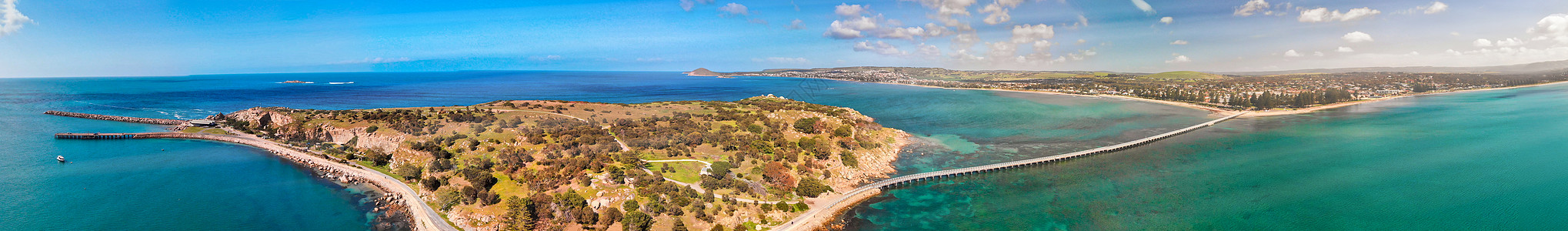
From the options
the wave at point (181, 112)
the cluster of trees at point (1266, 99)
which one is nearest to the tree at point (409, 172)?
the wave at point (181, 112)

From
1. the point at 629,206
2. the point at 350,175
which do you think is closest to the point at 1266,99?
the point at 629,206

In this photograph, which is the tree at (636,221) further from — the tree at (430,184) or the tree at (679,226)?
the tree at (430,184)

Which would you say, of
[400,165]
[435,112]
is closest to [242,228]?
[400,165]

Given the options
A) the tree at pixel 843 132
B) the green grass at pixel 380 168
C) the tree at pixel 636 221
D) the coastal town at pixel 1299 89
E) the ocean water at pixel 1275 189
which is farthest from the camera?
the coastal town at pixel 1299 89

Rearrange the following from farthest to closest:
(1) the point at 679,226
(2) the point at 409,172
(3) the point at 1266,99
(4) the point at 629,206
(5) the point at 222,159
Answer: (3) the point at 1266,99 < (5) the point at 222,159 < (2) the point at 409,172 < (4) the point at 629,206 < (1) the point at 679,226

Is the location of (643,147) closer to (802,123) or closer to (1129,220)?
(802,123)

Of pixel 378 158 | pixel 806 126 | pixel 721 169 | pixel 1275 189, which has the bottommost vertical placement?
pixel 1275 189

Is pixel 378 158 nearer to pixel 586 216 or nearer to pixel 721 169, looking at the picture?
pixel 586 216

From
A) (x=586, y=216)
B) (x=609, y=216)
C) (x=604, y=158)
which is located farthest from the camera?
(x=604, y=158)
